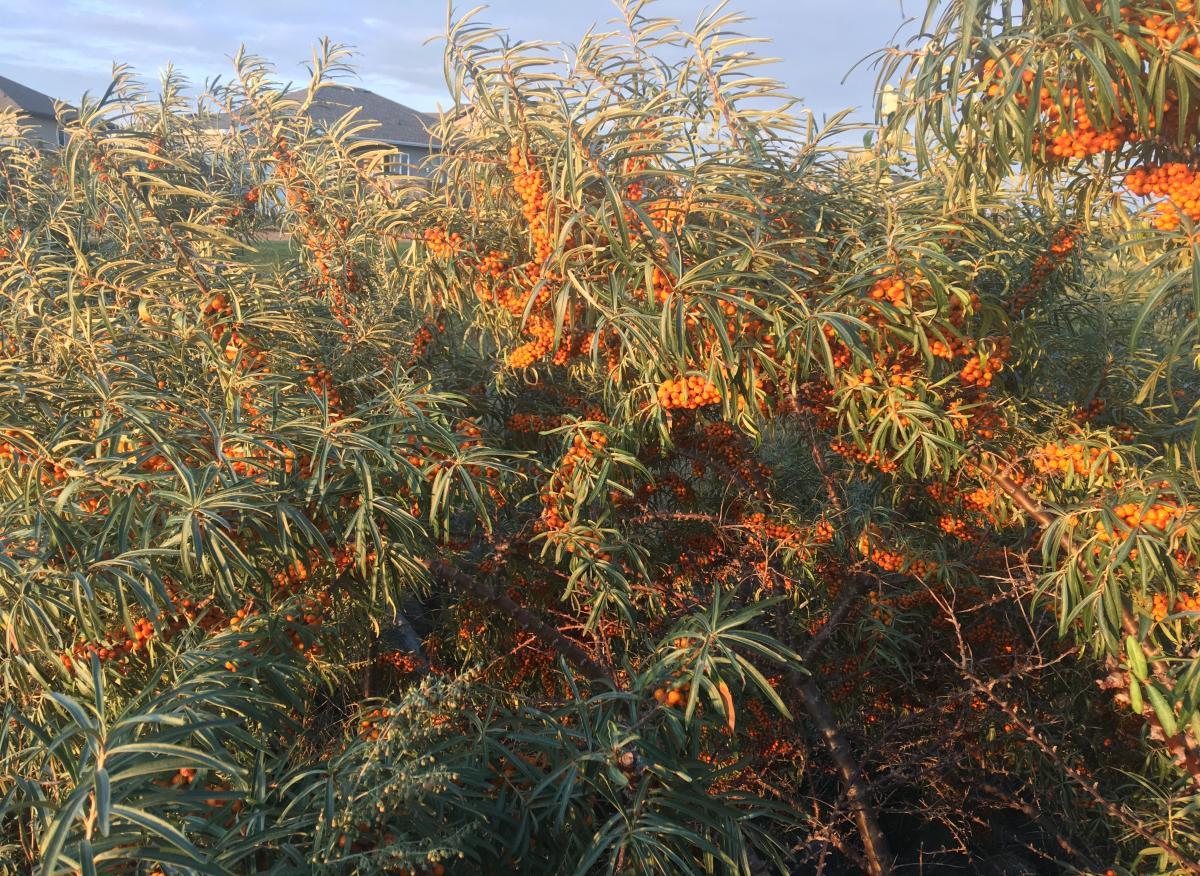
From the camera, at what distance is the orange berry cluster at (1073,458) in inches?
79.7

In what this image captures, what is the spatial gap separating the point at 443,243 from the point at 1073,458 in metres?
1.68

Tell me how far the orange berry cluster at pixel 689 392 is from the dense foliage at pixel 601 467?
1 cm

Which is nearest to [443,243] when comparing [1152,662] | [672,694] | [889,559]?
[672,694]

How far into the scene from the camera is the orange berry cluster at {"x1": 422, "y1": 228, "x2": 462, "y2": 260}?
2.22 meters

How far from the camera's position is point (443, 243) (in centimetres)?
223

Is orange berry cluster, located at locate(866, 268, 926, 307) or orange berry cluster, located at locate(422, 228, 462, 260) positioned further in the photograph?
orange berry cluster, located at locate(422, 228, 462, 260)

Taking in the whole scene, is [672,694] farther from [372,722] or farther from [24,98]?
[24,98]

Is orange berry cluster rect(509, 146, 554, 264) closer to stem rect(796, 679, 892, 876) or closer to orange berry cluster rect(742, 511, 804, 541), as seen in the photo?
orange berry cluster rect(742, 511, 804, 541)

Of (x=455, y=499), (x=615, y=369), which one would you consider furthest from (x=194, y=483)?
(x=615, y=369)

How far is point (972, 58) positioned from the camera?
73.0 inches

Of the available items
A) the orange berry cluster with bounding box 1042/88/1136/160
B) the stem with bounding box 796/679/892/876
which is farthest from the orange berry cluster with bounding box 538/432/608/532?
the orange berry cluster with bounding box 1042/88/1136/160

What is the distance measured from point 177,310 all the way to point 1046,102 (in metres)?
2.10

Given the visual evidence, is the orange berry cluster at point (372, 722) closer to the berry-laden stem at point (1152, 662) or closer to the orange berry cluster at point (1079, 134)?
the berry-laden stem at point (1152, 662)

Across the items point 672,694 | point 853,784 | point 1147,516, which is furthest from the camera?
point 853,784
